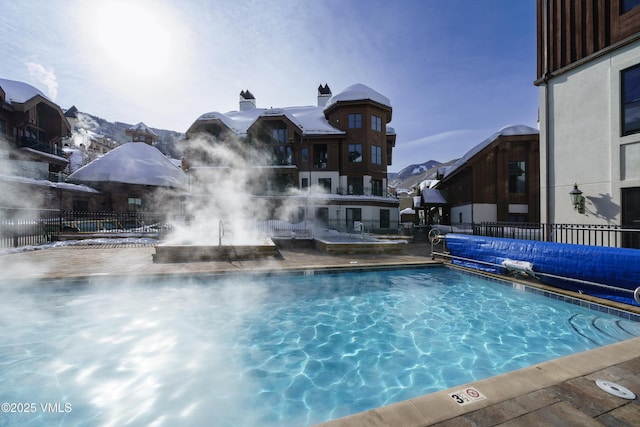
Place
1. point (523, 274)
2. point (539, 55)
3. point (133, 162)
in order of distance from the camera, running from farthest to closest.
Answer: point (133, 162) → point (539, 55) → point (523, 274)

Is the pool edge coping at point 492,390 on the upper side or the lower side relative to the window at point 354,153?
lower

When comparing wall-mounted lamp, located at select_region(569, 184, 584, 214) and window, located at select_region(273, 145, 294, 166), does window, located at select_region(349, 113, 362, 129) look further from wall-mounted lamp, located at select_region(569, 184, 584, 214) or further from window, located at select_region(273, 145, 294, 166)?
wall-mounted lamp, located at select_region(569, 184, 584, 214)

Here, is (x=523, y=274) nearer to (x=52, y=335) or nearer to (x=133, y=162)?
(x=52, y=335)

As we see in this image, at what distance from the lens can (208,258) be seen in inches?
404

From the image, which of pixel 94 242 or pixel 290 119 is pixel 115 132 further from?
pixel 94 242

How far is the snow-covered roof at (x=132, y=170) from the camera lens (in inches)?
1204

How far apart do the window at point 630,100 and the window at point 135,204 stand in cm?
3883

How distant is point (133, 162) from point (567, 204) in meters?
42.1

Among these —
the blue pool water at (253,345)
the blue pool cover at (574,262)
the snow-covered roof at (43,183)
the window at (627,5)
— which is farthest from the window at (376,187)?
the snow-covered roof at (43,183)

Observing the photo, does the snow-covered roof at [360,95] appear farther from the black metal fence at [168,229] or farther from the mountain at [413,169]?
the mountain at [413,169]

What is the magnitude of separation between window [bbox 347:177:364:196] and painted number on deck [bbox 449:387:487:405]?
74.3 feet

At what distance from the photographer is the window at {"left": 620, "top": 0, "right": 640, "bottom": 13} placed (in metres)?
8.57

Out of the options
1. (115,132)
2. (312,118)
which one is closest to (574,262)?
(312,118)

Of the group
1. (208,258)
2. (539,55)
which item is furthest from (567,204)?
(208,258)
